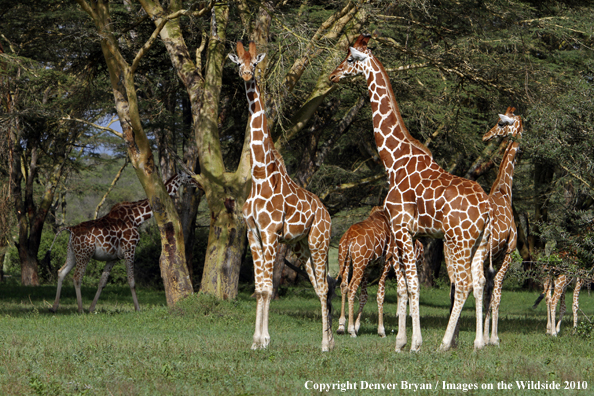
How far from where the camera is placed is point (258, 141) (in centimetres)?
944

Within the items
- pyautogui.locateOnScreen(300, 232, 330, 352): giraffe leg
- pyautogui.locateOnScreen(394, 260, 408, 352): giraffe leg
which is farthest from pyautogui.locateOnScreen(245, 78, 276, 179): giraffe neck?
pyautogui.locateOnScreen(394, 260, 408, 352): giraffe leg

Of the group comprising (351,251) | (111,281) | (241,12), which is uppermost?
(241,12)

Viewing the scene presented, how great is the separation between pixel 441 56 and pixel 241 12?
4.27 meters

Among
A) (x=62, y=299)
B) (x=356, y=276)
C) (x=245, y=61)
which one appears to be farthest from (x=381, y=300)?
(x=62, y=299)

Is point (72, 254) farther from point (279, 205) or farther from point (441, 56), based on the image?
point (441, 56)

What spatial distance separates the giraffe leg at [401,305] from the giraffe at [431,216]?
0.01 metres

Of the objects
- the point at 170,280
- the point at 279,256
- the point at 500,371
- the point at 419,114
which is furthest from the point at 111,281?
the point at 500,371

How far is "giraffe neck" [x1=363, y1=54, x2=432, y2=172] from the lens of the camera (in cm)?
925

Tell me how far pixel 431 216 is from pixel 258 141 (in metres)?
2.61

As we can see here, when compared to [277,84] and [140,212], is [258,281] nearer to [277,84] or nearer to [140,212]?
[277,84]

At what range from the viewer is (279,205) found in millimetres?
9094

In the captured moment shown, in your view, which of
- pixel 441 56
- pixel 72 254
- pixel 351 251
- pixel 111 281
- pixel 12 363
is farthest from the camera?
pixel 111 281

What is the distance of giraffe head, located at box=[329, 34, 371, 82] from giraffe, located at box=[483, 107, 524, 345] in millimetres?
2840

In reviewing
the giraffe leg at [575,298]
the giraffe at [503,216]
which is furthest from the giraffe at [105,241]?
the giraffe leg at [575,298]
